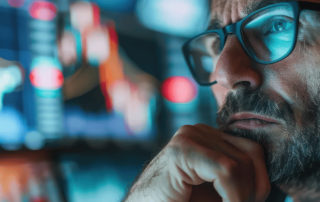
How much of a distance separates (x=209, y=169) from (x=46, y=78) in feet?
6.45

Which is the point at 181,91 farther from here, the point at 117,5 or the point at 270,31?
the point at 270,31

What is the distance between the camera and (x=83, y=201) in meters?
1.86

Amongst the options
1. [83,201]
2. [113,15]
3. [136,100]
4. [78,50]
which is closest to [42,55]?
[78,50]

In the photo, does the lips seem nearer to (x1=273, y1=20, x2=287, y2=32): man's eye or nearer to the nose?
the nose

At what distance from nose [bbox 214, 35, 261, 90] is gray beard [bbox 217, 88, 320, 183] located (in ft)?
0.07

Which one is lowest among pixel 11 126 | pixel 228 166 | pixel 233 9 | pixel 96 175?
pixel 96 175

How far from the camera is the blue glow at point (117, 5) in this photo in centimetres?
218

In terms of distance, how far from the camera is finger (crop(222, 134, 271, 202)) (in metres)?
0.41

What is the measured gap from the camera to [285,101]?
0.46 metres

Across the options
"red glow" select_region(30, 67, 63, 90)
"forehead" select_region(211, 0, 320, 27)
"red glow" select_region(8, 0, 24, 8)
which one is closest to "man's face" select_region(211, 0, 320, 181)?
"forehead" select_region(211, 0, 320, 27)

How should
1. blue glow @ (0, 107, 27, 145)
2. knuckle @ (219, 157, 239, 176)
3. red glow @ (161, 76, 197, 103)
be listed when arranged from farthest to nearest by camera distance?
red glow @ (161, 76, 197, 103), blue glow @ (0, 107, 27, 145), knuckle @ (219, 157, 239, 176)

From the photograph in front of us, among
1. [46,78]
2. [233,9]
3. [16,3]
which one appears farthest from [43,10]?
[233,9]

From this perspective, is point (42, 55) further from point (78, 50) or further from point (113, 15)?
point (113, 15)

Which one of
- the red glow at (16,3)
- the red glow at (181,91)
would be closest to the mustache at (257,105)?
the red glow at (181,91)
